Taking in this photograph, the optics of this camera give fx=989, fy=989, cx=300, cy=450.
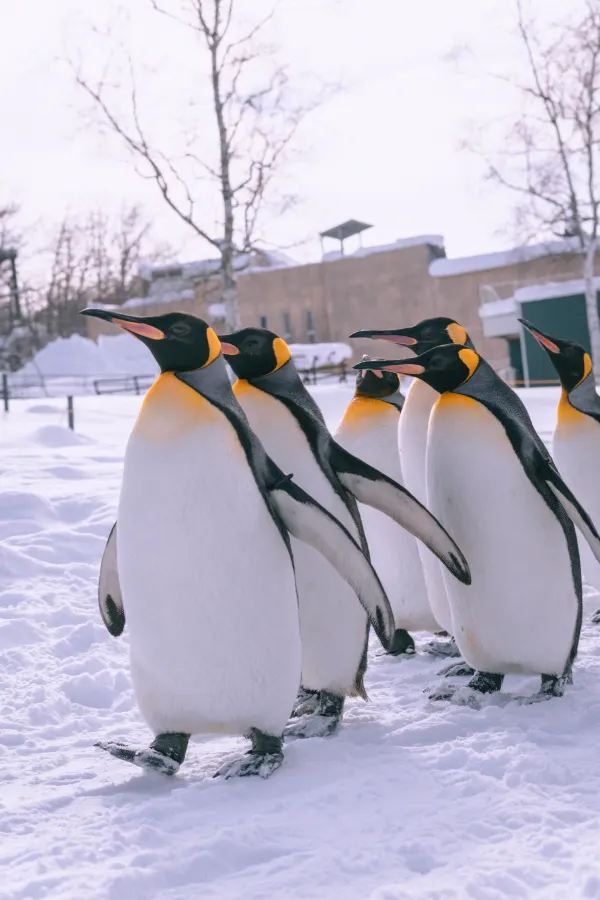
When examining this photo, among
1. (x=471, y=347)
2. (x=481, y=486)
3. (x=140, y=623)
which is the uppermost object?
(x=471, y=347)

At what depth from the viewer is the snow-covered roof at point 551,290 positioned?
77.2ft

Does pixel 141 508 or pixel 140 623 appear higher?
pixel 141 508

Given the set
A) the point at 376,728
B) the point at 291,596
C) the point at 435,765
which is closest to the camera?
the point at 435,765

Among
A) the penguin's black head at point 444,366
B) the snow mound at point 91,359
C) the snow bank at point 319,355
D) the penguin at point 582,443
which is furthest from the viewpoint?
the snow mound at point 91,359

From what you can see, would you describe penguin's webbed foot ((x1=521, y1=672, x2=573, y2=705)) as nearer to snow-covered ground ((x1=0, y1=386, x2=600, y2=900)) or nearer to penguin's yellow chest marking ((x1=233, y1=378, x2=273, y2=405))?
snow-covered ground ((x1=0, y1=386, x2=600, y2=900))

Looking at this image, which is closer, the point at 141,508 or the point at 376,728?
the point at 141,508

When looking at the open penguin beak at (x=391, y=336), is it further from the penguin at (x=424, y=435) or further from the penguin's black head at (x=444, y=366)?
Result: the penguin's black head at (x=444, y=366)

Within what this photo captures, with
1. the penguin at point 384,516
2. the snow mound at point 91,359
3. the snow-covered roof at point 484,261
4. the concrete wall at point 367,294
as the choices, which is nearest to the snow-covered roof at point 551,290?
the snow-covered roof at point 484,261

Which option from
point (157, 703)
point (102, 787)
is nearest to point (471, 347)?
point (157, 703)

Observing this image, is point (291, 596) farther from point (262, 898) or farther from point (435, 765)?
point (262, 898)

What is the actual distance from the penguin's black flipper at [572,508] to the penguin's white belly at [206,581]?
3.18ft

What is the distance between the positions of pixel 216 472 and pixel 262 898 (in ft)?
3.46

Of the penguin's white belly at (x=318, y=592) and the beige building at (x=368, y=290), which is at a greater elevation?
the beige building at (x=368, y=290)

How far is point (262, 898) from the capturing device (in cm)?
177
